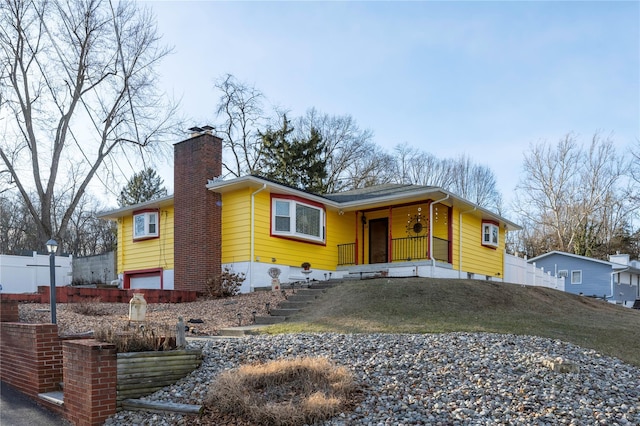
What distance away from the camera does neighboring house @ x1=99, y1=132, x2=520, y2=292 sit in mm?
13648

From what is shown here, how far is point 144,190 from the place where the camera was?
36156 mm

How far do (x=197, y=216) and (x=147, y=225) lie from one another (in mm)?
3240

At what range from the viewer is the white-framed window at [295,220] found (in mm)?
14047

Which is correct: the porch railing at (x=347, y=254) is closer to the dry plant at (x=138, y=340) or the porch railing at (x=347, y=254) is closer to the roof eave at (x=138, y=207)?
the roof eave at (x=138, y=207)

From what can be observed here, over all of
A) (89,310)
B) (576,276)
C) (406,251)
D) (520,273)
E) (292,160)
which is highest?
(292,160)

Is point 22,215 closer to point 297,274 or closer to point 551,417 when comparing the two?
point 297,274

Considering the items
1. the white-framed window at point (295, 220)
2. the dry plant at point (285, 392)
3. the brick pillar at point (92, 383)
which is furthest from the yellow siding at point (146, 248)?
the dry plant at point (285, 392)

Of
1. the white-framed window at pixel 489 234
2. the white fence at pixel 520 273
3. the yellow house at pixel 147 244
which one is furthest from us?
the white fence at pixel 520 273

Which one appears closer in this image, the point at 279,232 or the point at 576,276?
the point at 279,232

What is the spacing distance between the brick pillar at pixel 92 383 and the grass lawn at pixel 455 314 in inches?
136

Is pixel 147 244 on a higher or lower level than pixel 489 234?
lower

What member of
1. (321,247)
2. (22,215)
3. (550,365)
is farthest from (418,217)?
(22,215)

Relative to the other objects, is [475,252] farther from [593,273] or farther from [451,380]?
[593,273]

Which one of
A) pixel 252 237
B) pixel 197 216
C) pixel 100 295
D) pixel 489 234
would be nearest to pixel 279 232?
pixel 252 237
